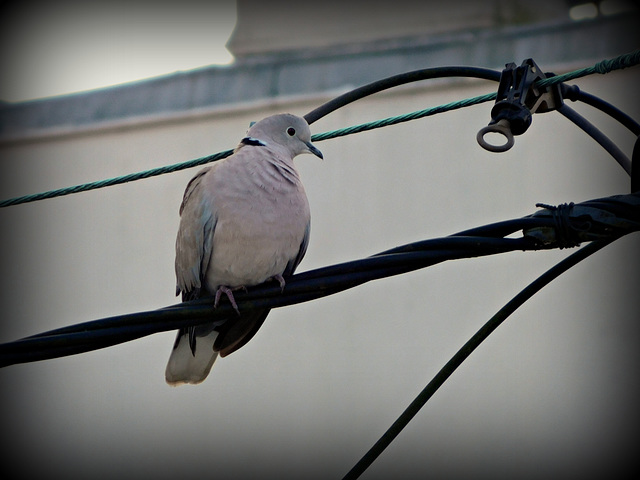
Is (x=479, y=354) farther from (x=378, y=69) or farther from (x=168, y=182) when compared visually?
(x=168, y=182)

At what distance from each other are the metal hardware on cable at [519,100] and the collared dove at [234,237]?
74 cm

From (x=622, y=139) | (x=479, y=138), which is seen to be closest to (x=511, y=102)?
(x=479, y=138)

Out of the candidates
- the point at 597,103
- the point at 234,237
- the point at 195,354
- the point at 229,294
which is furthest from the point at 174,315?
the point at 597,103

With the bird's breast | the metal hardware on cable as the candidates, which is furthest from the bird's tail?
the metal hardware on cable

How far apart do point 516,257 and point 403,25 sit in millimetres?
1871

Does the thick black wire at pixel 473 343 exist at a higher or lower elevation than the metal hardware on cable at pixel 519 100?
lower

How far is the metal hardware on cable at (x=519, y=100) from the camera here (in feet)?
7.52

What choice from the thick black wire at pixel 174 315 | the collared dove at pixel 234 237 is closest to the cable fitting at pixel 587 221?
the thick black wire at pixel 174 315

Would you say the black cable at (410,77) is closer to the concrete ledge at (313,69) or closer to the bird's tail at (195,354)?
the bird's tail at (195,354)

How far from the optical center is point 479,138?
2.18m

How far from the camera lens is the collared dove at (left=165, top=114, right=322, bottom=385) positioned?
2.80 metres

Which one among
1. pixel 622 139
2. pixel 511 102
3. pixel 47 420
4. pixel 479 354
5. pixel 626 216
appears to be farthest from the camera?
pixel 47 420

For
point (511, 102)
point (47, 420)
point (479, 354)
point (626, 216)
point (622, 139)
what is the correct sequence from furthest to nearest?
point (47, 420), point (479, 354), point (622, 139), point (511, 102), point (626, 216)

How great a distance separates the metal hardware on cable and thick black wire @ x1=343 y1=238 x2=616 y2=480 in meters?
0.32
